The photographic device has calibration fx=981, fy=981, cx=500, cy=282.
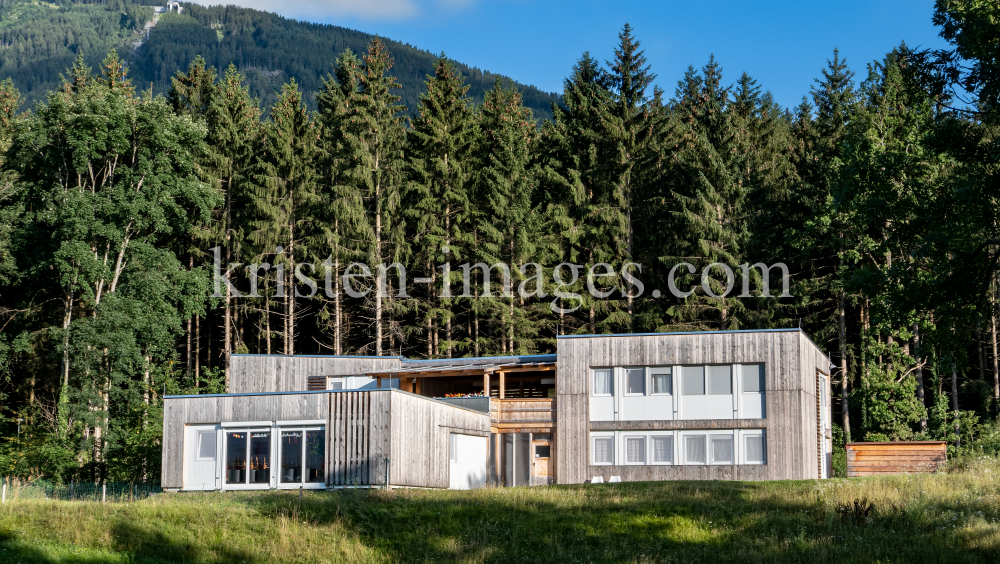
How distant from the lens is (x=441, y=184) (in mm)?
46531

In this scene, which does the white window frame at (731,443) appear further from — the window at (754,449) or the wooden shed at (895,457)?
the wooden shed at (895,457)

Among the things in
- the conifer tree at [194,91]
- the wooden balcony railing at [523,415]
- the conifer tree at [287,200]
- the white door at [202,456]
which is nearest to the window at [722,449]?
the wooden balcony railing at [523,415]

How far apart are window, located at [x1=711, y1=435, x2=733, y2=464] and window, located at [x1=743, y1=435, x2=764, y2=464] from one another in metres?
0.46

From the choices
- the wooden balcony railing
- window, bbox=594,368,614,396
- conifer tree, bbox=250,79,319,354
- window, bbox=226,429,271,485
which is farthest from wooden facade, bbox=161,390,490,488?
conifer tree, bbox=250,79,319,354

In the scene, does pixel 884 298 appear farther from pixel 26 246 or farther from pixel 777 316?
pixel 26 246

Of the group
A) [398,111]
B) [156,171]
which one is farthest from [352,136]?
[156,171]

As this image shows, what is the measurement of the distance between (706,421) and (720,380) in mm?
1378

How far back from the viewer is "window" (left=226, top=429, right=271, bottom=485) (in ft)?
91.2

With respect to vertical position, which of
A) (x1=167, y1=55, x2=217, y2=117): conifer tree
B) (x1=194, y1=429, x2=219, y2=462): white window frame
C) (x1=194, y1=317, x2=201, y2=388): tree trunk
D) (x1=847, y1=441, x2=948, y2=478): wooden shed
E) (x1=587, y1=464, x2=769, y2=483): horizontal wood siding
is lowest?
(x1=587, y1=464, x2=769, y2=483): horizontal wood siding

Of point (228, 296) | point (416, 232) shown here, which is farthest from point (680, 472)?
point (228, 296)

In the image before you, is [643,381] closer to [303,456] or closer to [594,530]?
[303,456]

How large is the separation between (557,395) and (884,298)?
12.4 metres

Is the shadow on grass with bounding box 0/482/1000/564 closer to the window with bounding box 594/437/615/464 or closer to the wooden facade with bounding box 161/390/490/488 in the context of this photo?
the wooden facade with bounding box 161/390/490/488

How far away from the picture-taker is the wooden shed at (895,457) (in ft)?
99.9
